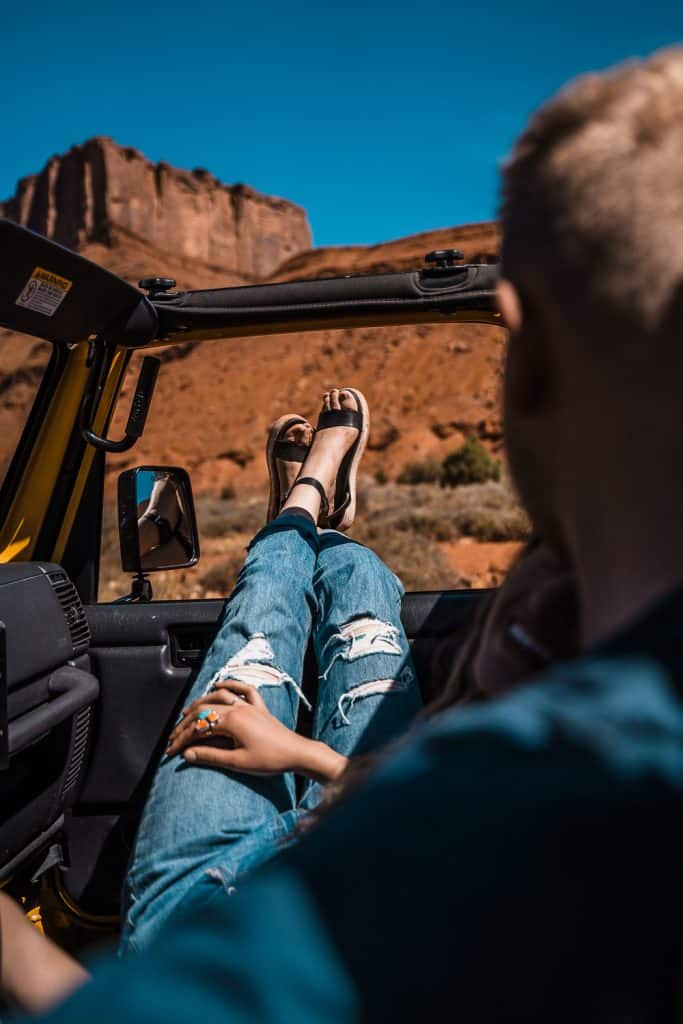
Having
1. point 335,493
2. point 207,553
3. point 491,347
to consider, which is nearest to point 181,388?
point 491,347

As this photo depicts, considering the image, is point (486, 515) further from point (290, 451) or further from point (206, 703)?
point (206, 703)

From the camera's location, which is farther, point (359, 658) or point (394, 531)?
point (394, 531)

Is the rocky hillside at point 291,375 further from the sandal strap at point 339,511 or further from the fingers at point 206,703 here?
the fingers at point 206,703

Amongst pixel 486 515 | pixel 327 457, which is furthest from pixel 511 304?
pixel 486 515

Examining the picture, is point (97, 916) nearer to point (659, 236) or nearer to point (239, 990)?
point (239, 990)

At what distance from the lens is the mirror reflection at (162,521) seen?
2.60m

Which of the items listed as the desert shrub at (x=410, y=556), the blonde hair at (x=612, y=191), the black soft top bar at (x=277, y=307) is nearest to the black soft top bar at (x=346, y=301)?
the black soft top bar at (x=277, y=307)

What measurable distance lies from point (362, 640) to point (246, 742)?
52 cm

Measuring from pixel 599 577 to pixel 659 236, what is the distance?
9.3 inches

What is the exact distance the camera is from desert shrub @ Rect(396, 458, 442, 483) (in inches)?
860

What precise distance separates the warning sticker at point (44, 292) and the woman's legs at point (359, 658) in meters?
0.93

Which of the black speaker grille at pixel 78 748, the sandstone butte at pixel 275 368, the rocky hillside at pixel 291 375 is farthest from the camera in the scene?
the sandstone butte at pixel 275 368

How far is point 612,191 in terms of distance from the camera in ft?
2.06

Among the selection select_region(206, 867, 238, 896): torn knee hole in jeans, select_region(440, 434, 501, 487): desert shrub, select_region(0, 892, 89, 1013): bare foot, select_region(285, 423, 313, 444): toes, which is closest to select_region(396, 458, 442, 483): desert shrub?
select_region(440, 434, 501, 487): desert shrub
